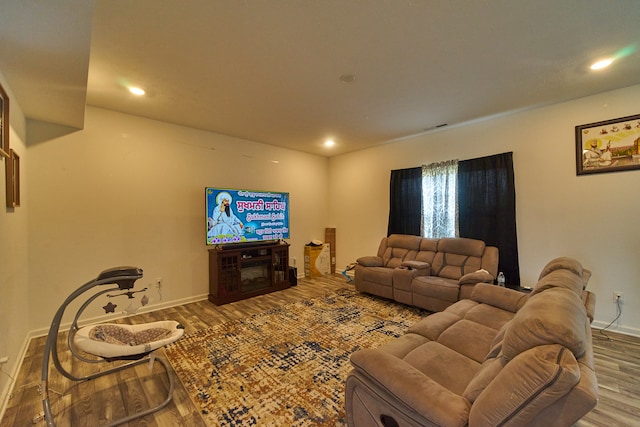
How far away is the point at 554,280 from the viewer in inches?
67.4

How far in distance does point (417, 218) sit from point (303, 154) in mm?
2619

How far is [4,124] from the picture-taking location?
6.63 ft

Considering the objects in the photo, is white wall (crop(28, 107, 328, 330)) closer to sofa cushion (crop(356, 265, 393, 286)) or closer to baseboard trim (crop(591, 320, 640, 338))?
sofa cushion (crop(356, 265, 393, 286))

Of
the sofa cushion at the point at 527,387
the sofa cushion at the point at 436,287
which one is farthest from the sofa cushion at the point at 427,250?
the sofa cushion at the point at 527,387

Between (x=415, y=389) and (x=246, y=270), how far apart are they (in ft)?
11.9

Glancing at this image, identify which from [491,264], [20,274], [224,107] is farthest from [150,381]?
[491,264]

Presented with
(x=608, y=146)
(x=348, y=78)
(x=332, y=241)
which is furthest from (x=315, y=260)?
(x=608, y=146)

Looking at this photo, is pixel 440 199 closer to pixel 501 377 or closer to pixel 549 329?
pixel 549 329

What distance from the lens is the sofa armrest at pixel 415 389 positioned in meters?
0.99

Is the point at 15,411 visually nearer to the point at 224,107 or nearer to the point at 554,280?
the point at 224,107

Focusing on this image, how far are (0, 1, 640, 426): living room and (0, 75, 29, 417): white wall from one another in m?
0.02

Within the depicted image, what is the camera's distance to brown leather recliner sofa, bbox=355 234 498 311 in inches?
128

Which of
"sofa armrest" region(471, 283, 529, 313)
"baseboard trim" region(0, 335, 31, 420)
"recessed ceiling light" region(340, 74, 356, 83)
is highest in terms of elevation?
"recessed ceiling light" region(340, 74, 356, 83)

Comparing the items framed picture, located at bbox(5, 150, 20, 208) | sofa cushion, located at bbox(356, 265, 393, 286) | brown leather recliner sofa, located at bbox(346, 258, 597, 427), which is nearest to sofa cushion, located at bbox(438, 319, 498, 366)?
brown leather recliner sofa, located at bbox(346, 258, 597, 427)
